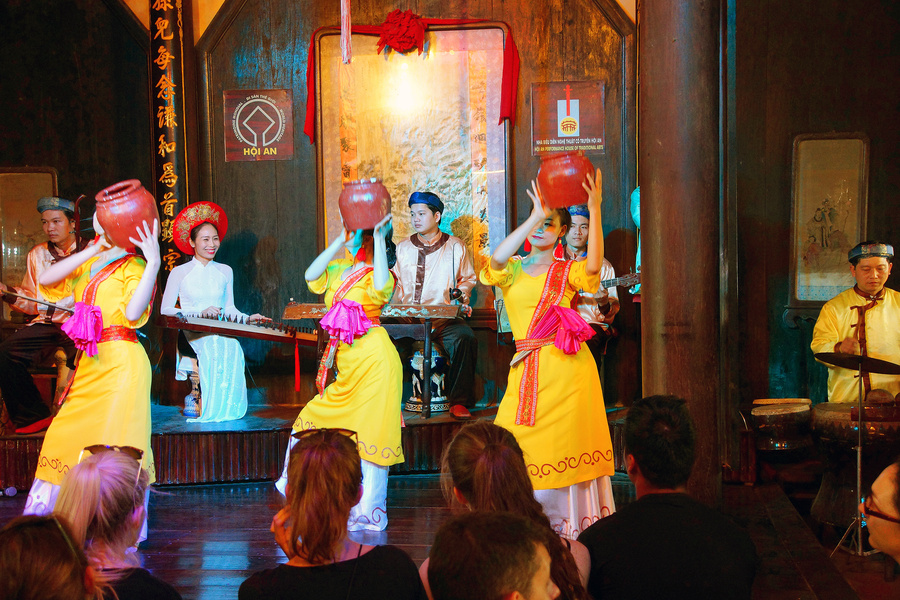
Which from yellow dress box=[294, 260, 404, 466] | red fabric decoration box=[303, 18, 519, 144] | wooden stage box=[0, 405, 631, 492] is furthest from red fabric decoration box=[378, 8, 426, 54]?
wooden stage box=[0, 405, 631, 492]

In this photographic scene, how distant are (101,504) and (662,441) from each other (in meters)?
1.39

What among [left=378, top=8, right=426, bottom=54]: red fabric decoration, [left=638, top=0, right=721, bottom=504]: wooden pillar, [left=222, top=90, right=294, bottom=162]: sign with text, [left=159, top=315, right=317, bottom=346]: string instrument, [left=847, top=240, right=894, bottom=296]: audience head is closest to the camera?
[left=638, top=0, right=721, bottom=504]: wooden pillar

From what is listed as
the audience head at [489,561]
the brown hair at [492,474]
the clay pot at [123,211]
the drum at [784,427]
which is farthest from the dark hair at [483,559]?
the drum at [784,427]

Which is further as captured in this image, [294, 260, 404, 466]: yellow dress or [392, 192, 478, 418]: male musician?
[392, 192, 478, 418]: male musician

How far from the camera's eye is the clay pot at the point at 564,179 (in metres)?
3.48

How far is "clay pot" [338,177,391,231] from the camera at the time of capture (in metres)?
3.96

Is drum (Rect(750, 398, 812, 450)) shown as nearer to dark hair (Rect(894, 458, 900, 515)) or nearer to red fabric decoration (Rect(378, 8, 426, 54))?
dark hair (Rect(894, 458, 900, 515))

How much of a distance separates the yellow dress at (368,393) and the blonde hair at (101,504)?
79.1 inches

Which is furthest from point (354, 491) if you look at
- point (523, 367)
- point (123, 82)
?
point (123, 82)

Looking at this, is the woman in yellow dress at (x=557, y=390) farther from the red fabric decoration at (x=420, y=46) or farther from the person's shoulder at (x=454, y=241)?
the red fabric decoration at (x=420, y=46)

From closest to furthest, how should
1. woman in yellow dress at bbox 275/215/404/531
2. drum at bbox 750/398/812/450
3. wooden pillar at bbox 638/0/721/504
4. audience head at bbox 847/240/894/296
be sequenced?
wooden pillar at bbox 638/0/721/504 < woman in yellow dress at bbox 275/215/404/531 < drum at bbox 750/398/812/450 < audience head at bbox 847/240/894/296

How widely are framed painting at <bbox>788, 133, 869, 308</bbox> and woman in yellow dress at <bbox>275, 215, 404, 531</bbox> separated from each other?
3.62m

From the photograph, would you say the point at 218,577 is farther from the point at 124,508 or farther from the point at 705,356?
the point at 705,356

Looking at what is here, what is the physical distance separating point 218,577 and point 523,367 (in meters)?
1.61
